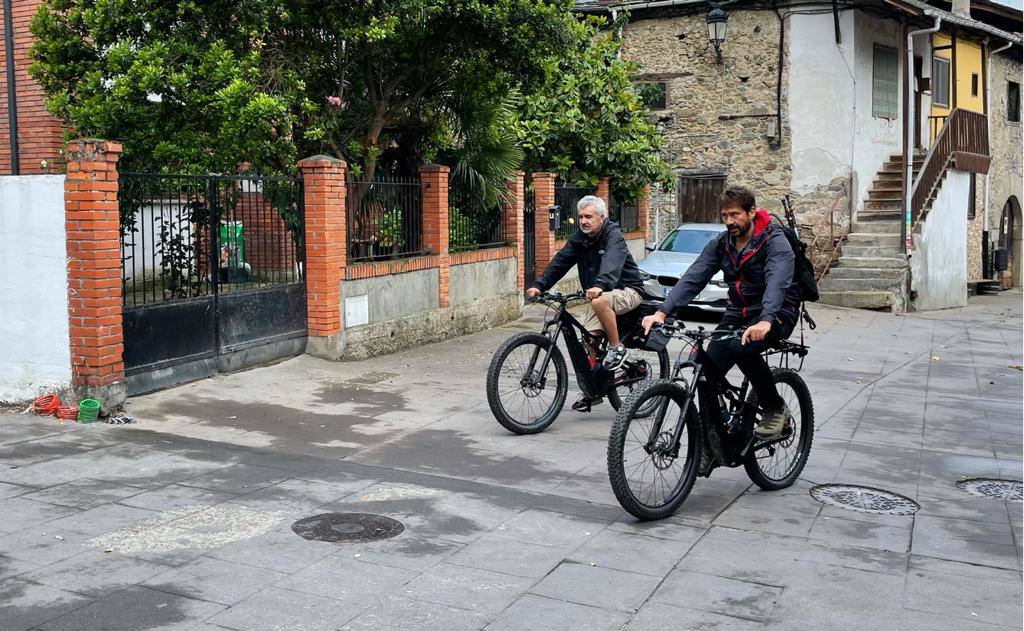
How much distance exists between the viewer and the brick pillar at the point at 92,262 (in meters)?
8.29

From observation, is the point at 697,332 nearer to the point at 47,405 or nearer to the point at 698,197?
the point at 47,405

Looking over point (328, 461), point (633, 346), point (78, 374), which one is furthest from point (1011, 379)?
point (78, 374)

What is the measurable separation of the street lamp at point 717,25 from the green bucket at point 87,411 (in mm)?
16634

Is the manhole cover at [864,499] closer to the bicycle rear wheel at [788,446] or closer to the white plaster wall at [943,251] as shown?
the bicycle rear wheel at [788,446]

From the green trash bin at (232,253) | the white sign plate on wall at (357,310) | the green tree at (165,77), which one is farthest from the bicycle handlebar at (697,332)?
the white sign plate on wall at (357,310)

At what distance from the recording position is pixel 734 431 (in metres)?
6.36

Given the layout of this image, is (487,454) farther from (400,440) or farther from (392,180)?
(392,180)

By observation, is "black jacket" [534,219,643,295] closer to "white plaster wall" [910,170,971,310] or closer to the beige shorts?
the beige shorts

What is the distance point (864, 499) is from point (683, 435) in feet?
4.86

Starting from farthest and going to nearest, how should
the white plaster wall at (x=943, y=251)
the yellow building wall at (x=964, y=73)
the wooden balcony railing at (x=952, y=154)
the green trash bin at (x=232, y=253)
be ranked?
the yellow building wall at (x=964, y=73) < the wooden balcony railing at (x=952, y=154) < the white plaster wall at (x=943, y=251) < the green trash bin at (x=232, y=253)

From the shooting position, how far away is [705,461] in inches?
244

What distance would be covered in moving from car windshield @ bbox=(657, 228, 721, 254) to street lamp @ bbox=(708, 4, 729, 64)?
5.53 meters

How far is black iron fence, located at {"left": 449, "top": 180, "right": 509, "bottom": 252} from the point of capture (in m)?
14.3

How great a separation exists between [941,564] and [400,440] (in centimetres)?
401
